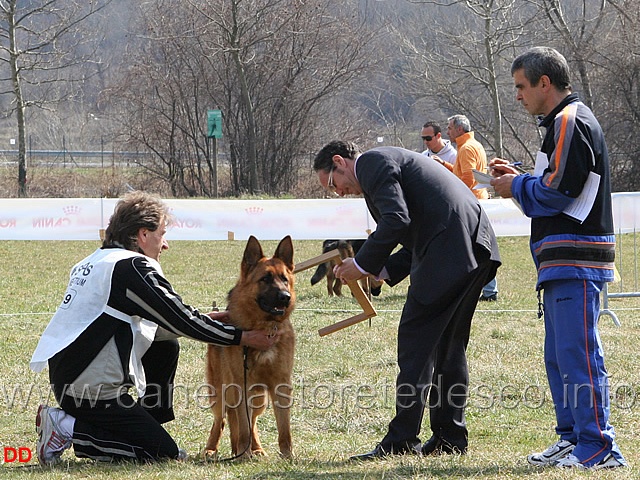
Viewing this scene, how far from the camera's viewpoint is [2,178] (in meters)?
25.3

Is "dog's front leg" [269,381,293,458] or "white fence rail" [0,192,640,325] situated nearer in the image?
"dog's front leg" [269,381,293,458]

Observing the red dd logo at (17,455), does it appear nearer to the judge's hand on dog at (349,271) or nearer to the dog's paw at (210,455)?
the dog's paw at (210,455)

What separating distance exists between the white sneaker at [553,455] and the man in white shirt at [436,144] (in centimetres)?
613

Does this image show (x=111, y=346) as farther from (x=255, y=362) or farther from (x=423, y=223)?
(x=423, y=223)

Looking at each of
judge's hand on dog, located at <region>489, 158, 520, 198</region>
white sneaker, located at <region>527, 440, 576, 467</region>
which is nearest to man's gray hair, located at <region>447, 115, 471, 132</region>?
judge's hand on dog, located at <region>489, 158, 520, 198</region>

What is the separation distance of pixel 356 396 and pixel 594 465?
2205mm

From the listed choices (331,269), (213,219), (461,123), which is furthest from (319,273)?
(461,123)

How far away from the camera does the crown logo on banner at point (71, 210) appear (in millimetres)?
9305

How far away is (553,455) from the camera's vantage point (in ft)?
12.8

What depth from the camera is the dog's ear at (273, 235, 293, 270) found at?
15.3 feet

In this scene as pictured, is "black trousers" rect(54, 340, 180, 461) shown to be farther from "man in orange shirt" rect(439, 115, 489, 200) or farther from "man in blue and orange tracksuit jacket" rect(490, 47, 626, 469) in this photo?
"man in orange shirt" rect(439, 115, 489, 200)

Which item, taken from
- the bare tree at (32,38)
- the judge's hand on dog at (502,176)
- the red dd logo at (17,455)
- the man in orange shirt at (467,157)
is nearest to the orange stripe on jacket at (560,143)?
the judge's hand on dog at (502,176)

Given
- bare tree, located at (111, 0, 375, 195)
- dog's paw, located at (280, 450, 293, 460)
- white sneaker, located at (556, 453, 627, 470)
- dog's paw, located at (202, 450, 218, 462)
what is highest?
bare tree, located at (111, 0, 375, 195)

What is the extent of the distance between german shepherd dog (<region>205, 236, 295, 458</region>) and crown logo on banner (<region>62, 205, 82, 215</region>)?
5.11m
